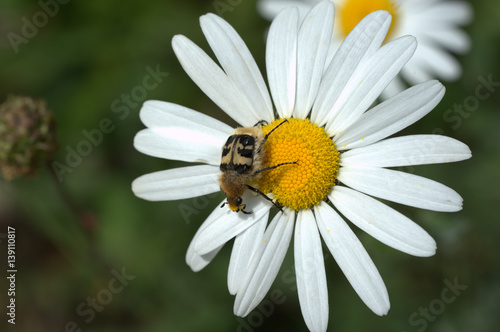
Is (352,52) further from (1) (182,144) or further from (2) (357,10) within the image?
(2) (357,10)

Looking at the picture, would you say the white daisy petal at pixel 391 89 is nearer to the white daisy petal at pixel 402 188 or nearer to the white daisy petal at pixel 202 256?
the white daisy petal at pixel 402 188

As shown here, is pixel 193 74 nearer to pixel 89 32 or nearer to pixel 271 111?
pixel 271 111

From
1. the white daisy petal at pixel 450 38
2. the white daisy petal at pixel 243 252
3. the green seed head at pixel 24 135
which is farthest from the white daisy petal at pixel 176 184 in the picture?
the white daisy petal at pixel 450 38

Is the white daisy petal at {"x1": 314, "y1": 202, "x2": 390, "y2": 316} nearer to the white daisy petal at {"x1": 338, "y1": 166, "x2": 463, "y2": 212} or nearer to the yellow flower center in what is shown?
the white daisy petal at {"x1": 338, "y1": 166, "x2": 463, "y2": 212}

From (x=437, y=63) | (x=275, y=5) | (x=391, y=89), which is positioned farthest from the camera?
(x=275, y=5)

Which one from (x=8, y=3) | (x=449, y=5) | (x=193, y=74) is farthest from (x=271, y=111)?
(x=8, y=3)

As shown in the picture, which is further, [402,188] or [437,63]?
[437,63]

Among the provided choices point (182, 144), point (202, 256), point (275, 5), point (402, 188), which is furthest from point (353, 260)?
point (275, 5)

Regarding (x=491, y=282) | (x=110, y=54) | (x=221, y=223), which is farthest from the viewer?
(x=110, y=54)
